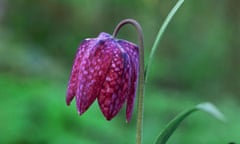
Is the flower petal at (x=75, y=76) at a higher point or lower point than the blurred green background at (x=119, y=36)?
higher

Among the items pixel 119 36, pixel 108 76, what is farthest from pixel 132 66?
pixel 119 36

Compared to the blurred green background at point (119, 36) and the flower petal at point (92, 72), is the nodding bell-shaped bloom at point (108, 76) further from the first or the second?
the blurred green background at point (119, 36)

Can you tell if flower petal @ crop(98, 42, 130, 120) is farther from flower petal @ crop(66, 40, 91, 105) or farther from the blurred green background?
the blurred green background

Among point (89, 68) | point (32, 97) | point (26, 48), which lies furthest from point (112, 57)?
point (26, 48)

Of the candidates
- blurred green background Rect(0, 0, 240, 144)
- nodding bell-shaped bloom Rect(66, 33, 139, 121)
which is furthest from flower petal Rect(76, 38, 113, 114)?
blurred green background Rect(0, 0, 240, 144)

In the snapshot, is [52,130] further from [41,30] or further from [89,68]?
[41,30]

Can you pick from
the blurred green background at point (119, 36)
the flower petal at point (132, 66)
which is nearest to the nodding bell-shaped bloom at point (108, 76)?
the flower petal at point (132, 66)
